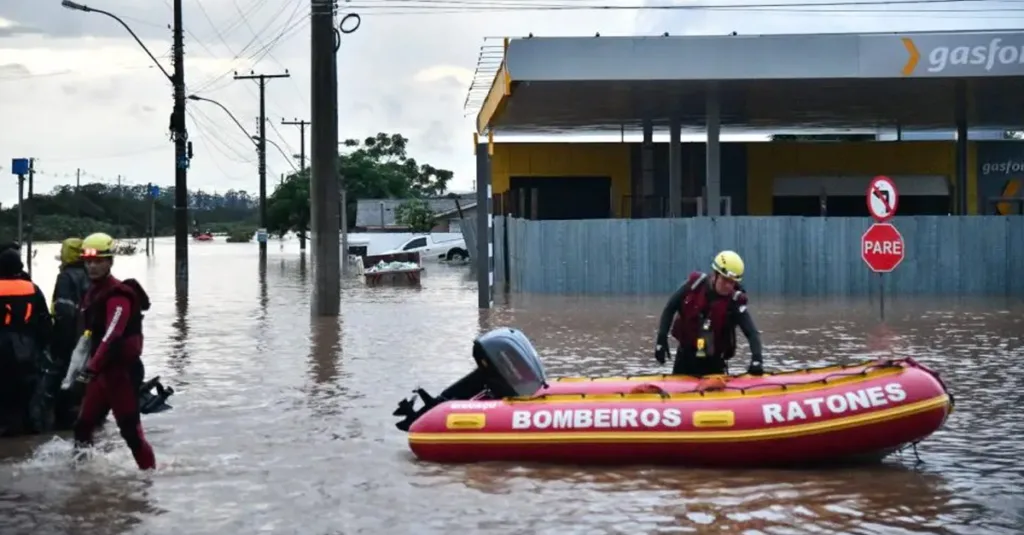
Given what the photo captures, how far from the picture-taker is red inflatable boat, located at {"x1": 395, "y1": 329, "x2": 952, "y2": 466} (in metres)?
9.57

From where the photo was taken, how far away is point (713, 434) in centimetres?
965

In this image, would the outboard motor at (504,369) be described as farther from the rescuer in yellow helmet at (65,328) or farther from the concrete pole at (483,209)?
the concrete pole at (483,209)

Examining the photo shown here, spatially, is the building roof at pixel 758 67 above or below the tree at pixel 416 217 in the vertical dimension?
above

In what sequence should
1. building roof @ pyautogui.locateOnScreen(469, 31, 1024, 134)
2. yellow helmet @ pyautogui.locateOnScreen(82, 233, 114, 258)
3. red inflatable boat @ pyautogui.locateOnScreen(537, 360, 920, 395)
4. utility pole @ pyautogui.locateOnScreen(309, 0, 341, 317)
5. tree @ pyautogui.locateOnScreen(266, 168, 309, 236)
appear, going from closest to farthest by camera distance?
yellow helmet @ pyautogui.locateOnScreen(82, 233, 114, 258), red inflatable boat @ pyautogui.locateOnScreen(537, 360, 920, 395), utility pole @ pyautogui.locateOnScreen(309, 0, 341, 317), building roof @ pyautogui.locateOnScreen(469, 31, 1024, 134), tree @ pyautogui.locateOnScreen(266, 168, 309, 236)

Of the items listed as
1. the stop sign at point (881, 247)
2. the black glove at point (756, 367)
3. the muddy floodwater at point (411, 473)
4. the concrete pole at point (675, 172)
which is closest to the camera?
the muddy floodwater at point (411, 473)

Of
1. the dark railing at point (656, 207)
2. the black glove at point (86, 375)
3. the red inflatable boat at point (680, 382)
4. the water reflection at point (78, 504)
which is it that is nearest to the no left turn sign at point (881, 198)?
the red inflatable boat at point (680, 382)

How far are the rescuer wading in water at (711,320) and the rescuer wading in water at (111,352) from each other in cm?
389

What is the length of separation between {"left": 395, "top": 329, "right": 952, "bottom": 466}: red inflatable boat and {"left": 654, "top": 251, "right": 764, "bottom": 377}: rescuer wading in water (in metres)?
0.45

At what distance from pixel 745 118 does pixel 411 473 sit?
31.7m

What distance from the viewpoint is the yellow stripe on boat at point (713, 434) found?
9.52 metres

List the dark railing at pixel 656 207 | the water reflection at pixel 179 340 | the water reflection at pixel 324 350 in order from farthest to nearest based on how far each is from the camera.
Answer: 1. the dark railing at pixel 656 207
2. the water reflection at pixel 179 340
3. the water reflection at pixel 324 350

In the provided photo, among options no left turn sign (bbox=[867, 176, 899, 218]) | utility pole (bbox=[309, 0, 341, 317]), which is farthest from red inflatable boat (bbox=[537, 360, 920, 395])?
utility pole (bbox=[309, 0, 341, 317])

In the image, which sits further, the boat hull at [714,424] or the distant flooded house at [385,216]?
the distant flooded house at [385,216]

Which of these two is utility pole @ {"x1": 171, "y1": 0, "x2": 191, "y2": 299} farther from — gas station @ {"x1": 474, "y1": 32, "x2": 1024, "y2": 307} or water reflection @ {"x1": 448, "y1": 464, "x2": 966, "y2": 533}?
water reflection @ {"x1": 448, "y1": 464, "x2": 966, "y2": 533}
